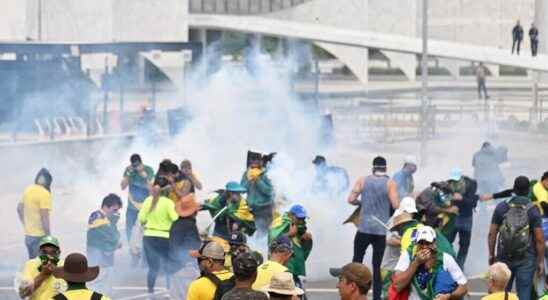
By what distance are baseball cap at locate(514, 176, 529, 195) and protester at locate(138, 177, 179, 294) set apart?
3.43 m

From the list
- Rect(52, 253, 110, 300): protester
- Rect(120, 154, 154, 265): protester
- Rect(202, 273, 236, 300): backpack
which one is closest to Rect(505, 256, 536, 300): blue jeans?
Rect(202, 273, 236, 300): backpack

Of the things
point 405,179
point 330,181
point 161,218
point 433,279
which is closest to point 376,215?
point 161,218

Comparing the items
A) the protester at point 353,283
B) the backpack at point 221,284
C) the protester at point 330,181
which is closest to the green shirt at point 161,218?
the backpack at point 221,284

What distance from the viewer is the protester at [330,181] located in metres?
20.1

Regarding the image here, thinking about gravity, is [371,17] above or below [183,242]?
above

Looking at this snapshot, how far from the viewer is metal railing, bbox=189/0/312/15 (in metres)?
66.1

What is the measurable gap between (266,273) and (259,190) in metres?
6.53

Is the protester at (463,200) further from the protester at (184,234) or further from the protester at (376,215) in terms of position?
the protester at (184,234)

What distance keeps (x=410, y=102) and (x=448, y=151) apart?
18.0 meters

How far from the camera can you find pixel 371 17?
6681cm

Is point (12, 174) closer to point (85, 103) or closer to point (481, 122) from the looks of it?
point (85, 103)

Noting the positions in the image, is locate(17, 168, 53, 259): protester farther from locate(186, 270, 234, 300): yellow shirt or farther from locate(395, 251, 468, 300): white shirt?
locate(186, 270, 234, 300): yellow shirt

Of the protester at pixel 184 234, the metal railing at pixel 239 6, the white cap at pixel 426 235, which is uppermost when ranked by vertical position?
the metal railing at pixel 239 6

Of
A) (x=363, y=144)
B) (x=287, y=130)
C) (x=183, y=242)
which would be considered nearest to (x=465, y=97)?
(x=363, y=144)
